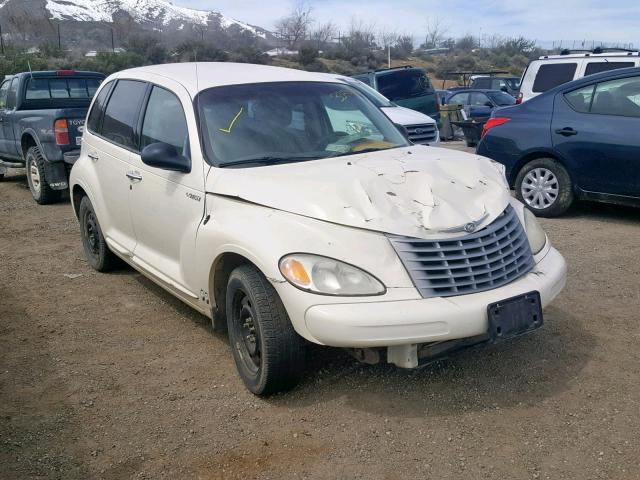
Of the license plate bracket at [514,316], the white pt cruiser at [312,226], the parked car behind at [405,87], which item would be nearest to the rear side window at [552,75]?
the parked car behind at [405,87]

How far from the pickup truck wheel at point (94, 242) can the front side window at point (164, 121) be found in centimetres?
133

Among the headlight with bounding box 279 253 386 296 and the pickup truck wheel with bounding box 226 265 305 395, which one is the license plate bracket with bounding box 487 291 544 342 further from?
the pickup truck wheel with bounding box 226 265 305 395

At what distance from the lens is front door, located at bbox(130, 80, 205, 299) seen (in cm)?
412

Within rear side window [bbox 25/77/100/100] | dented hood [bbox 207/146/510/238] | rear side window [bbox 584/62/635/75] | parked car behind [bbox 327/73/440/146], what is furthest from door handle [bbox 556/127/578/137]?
rear side window [bbox 25/77/100/100]

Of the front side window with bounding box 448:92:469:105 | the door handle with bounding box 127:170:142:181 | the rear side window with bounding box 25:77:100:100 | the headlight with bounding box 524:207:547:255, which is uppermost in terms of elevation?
the rear side window with bounding box 25:77:100:100

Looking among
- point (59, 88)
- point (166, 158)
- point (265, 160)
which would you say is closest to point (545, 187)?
point (265, 160)

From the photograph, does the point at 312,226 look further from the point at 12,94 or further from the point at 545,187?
the point at 12,94

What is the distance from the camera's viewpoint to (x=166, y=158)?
4.09 metres

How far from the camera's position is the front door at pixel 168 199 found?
4.12 m

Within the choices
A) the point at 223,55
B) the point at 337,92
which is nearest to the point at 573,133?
the point at 337,92

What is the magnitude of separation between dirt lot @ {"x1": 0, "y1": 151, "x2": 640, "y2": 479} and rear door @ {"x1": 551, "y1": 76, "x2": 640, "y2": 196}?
2.07 metres

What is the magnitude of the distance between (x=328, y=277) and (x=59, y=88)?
8.36m

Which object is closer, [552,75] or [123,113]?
[123,113]

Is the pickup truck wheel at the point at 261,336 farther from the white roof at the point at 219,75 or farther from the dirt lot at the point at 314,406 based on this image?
the white roof at the point at 219,75
